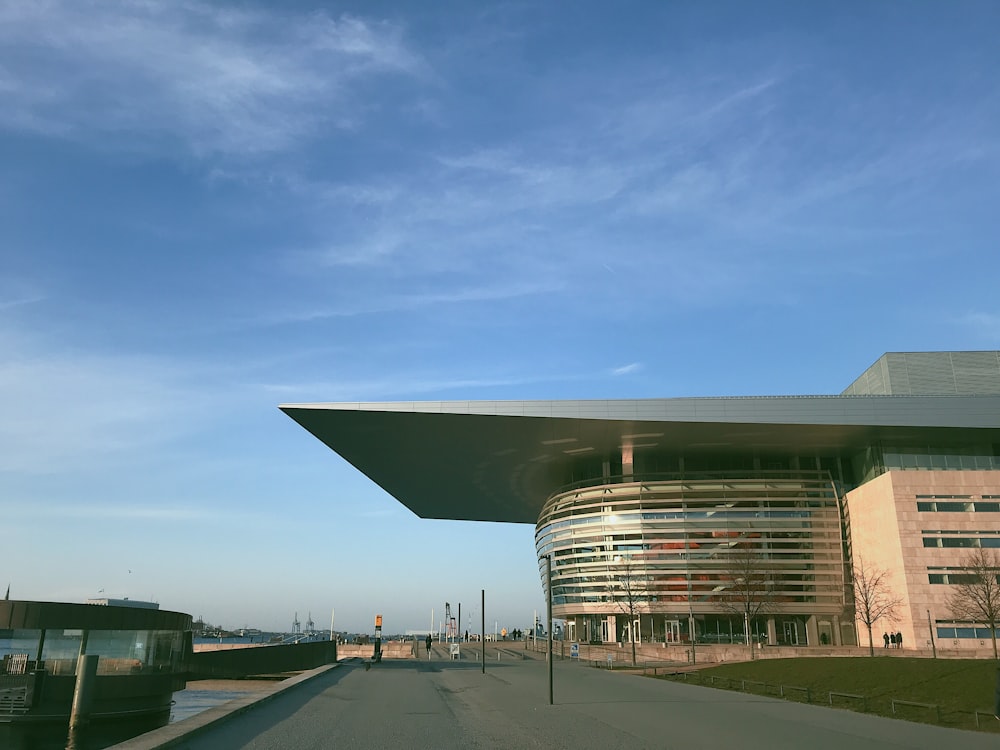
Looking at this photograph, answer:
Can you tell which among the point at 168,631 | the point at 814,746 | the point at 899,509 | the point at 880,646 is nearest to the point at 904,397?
the point at 899,509

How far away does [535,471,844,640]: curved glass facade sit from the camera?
57031mm

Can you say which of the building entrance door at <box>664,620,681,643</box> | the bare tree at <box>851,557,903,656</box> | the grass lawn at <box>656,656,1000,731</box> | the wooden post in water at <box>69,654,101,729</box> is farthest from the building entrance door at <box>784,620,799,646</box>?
the wooden post in water at <box>69,654,101,729</box>

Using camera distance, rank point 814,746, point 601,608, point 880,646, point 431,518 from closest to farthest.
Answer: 1. point 814,746
2. point 880,646
3. point 601,608
4. point 431,518

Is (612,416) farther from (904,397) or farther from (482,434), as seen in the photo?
(904,397)

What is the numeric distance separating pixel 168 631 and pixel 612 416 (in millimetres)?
28385

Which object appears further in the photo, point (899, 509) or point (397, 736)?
point (899, 509)

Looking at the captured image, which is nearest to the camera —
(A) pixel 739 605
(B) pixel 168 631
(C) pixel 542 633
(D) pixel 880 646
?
(B) pixel 168 631

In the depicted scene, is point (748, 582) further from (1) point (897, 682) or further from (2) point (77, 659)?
(2) point (77, 659)

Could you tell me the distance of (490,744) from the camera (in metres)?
13.7

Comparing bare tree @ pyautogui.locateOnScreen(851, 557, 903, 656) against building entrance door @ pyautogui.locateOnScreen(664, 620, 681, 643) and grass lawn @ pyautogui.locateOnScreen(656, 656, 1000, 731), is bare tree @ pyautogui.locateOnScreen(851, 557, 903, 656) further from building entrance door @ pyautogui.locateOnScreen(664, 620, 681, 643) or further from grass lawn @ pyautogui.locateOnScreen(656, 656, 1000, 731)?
grass lawn @ pyautogui.locateOnScreen(656, 656, 1000, 731)

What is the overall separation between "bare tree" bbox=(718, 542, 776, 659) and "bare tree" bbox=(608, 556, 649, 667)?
228 inches

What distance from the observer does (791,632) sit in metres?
58.5

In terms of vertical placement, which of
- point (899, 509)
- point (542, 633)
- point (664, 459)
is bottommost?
point (542, 633)

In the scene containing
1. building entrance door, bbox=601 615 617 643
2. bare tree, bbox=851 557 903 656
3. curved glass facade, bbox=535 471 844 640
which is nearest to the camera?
bare tree, bbox=851 557 903 656
